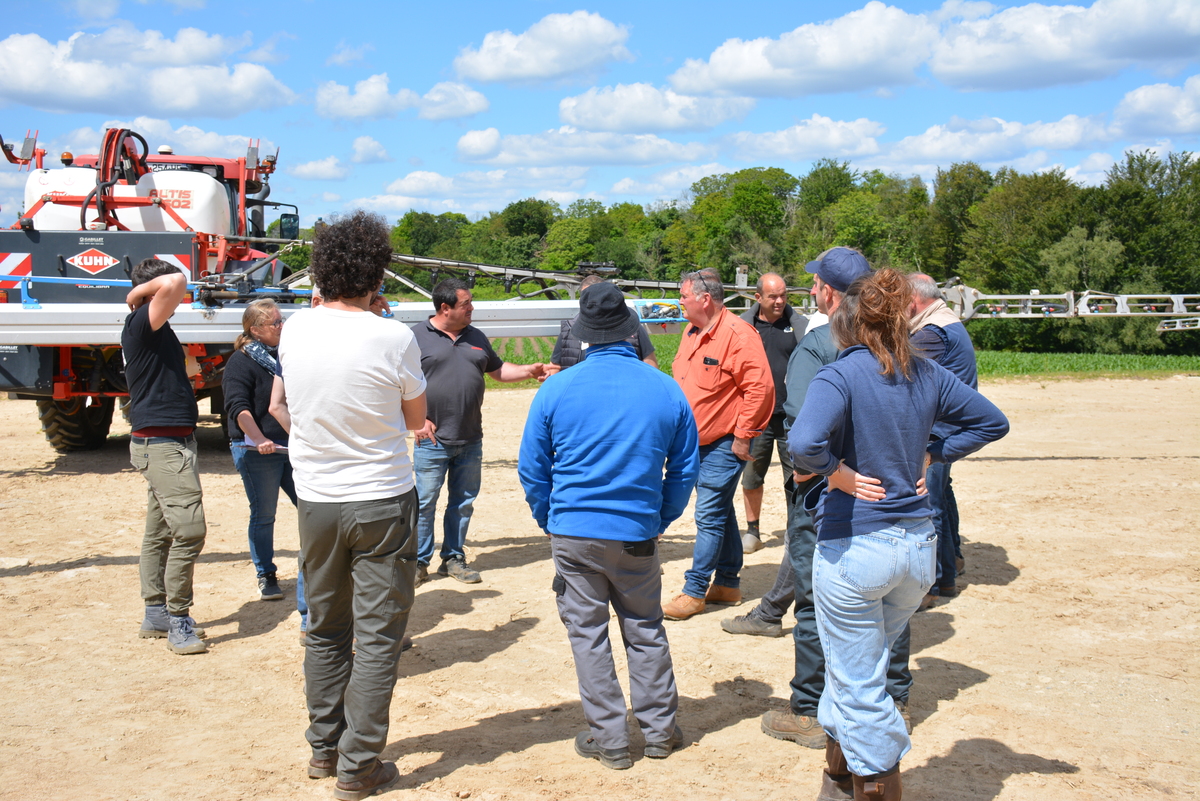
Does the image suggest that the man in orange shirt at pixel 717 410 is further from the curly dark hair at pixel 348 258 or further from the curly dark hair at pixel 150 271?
the curly dark hair at pixel 150 271

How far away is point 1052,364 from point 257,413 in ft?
80.1

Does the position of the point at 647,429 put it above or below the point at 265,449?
above

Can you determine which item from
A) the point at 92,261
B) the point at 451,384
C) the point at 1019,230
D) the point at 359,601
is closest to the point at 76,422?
the point at 92,261

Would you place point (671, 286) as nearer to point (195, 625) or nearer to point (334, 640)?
point (195, 625)

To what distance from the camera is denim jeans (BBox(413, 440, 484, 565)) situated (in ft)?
17.9

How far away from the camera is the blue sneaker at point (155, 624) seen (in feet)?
15.3

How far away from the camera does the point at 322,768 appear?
126 inches

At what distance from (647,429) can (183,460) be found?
2.56 metres

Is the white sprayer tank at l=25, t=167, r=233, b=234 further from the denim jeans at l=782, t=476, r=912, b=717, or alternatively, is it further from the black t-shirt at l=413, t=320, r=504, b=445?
the denim jeans at l=782, t=476, r=912, b=717

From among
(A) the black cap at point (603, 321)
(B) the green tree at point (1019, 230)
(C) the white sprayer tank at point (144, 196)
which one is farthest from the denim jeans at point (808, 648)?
(B) the green tree at point (1019, 230)

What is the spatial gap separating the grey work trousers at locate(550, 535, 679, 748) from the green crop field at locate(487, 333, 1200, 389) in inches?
686

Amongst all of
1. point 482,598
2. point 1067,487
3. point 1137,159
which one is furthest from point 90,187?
point 1137,159

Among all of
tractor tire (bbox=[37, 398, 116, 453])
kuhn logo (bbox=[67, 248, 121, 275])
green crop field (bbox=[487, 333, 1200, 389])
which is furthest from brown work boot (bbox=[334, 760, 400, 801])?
green crop field (bbox=[487, 333, 1200, 389])

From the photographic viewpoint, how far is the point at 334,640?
125 inches
